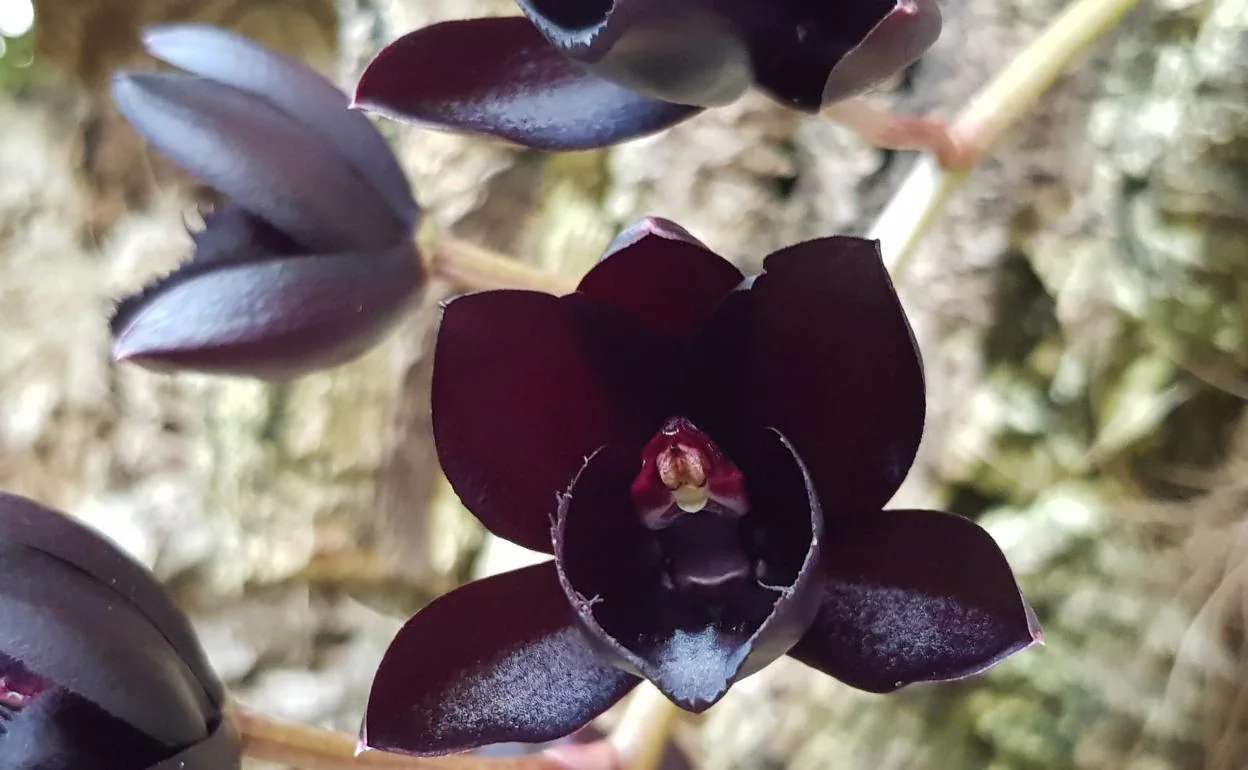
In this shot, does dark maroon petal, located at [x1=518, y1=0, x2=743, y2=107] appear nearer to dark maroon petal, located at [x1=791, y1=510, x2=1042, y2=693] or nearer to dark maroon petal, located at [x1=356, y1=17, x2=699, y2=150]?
dark maroon petal, located at [x1=356, y1=17, x2=699, y2=150]

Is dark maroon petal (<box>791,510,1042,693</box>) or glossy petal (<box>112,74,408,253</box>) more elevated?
glossy petal (<box>112,74,408,253</box>)

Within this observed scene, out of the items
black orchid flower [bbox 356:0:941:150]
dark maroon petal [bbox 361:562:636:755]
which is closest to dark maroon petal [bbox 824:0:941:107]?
black orchid flower [bbox 356:0:941:150]

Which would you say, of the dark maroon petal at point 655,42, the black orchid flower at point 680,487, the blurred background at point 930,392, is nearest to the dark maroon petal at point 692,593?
the black orchid flower at point 680,487

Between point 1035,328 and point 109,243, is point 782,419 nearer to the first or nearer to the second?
point 1035,328

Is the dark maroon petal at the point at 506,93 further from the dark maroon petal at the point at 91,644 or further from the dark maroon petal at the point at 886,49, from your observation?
the dark maroon petal at the point at 91,644

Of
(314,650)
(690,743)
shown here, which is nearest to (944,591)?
(690,743)

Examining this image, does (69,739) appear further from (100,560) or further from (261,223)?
(261,223)

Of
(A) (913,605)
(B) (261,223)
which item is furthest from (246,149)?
(A) (913,605)
